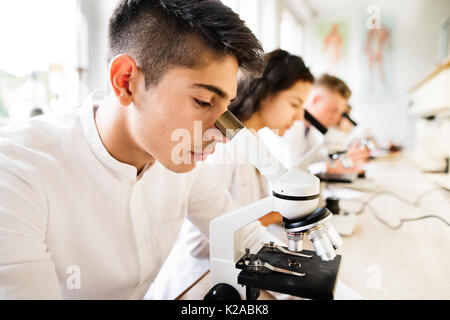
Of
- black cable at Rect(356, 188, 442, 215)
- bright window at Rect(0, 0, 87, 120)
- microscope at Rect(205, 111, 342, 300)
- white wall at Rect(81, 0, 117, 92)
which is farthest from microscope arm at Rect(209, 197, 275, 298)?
black cable at Rect(356, 188, 442, 215)

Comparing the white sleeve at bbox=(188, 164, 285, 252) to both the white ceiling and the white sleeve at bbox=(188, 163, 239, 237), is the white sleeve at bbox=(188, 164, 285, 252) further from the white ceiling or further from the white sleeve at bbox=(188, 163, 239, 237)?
the white ceiling

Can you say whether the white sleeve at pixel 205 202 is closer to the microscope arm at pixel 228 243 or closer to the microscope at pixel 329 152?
the microscope at pixel 329 152

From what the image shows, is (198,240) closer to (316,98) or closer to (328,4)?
(328,4)

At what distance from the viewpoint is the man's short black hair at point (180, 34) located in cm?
44

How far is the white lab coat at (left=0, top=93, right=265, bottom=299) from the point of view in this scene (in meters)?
0.45

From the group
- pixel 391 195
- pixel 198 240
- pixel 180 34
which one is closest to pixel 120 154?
pixel 180 34

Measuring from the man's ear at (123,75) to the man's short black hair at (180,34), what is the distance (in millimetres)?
17

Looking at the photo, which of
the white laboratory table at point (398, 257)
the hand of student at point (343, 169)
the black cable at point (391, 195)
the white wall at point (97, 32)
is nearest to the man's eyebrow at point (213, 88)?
the white laboratory table at point (398, 257)

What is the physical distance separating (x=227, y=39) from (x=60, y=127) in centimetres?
40

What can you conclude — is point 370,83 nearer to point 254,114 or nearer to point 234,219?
point 254,114

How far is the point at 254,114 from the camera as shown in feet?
3.18

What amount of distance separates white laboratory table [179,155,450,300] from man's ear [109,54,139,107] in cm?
37

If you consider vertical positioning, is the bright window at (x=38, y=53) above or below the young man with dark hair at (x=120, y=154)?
above

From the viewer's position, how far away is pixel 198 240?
0.92m
